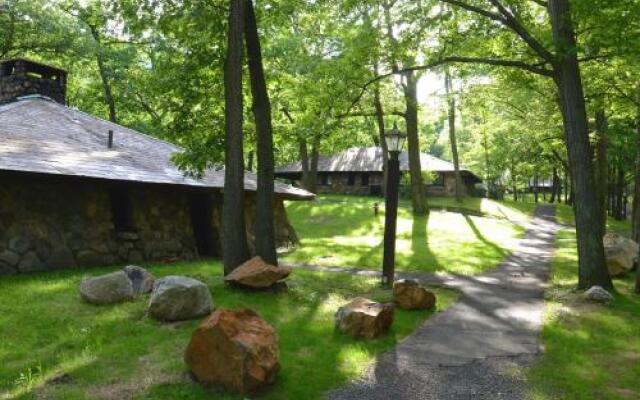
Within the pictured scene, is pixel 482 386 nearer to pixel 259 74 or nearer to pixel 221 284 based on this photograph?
pixel 221 284

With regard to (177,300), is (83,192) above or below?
above

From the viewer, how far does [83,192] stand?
1392cm

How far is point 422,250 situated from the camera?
20375mm

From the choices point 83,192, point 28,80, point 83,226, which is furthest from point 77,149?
point 28,80

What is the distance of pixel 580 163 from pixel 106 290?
1086cm

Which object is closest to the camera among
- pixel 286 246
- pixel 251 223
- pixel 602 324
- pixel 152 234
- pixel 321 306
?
pixel 602 324

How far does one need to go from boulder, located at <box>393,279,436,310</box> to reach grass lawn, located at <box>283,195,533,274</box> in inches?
218

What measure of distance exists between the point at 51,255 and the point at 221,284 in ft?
15.3

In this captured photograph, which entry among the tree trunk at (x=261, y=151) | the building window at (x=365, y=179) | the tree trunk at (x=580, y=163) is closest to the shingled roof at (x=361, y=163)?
the building window at (x=365, y=179)

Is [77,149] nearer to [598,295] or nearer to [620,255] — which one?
[598,295]

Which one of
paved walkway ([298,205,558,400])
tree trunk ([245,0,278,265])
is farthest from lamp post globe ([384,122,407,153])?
paved walkway ([298,205,558,400])

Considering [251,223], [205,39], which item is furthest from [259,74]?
[251,223]

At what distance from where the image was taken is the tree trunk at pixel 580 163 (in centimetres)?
1267

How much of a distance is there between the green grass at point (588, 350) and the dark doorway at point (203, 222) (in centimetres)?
1054
